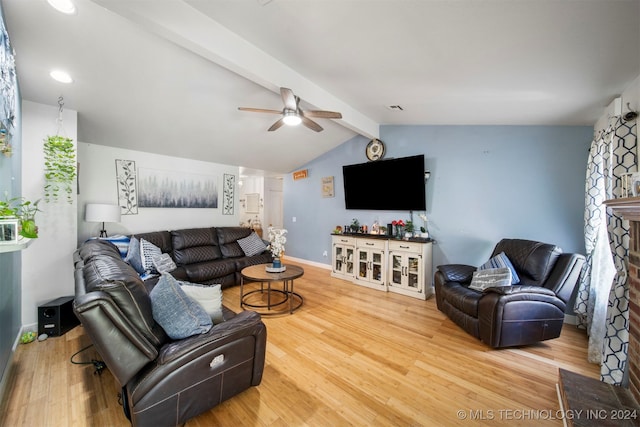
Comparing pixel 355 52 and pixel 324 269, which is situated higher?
pixel 355 52

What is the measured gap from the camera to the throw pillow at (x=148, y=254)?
11.0 ft

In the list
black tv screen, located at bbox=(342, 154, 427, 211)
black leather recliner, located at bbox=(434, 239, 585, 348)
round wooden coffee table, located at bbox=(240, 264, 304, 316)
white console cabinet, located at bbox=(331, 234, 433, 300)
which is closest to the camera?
black leather recliner, located at bbox=(434, 239, 585, 348)

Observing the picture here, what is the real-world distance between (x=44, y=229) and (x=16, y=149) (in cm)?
93

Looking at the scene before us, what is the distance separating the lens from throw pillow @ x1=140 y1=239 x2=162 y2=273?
3.35m

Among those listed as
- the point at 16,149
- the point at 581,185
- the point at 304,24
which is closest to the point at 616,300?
the point at 581,185

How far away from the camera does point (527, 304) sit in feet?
7.53

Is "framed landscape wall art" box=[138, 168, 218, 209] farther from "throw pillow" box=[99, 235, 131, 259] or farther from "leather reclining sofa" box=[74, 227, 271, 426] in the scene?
"leather reclining sofa" box=[74, 227, 271, 426]

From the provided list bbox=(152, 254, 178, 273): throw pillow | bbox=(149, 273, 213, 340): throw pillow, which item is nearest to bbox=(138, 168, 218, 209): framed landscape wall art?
bbox=(152, 254, 178, 273): throw pillow

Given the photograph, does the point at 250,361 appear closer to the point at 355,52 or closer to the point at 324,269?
the point at 355,52

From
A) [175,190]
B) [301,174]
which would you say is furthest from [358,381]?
[301,174]

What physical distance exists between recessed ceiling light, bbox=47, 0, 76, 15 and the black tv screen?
3865mm

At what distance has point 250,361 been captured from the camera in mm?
1675

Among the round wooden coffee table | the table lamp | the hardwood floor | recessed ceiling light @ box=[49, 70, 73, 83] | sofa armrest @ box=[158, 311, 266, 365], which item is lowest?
the hardwood floor

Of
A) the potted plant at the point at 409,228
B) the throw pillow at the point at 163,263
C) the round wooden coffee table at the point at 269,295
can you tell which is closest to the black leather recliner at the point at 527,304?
the potted plant at the point at 409,228
